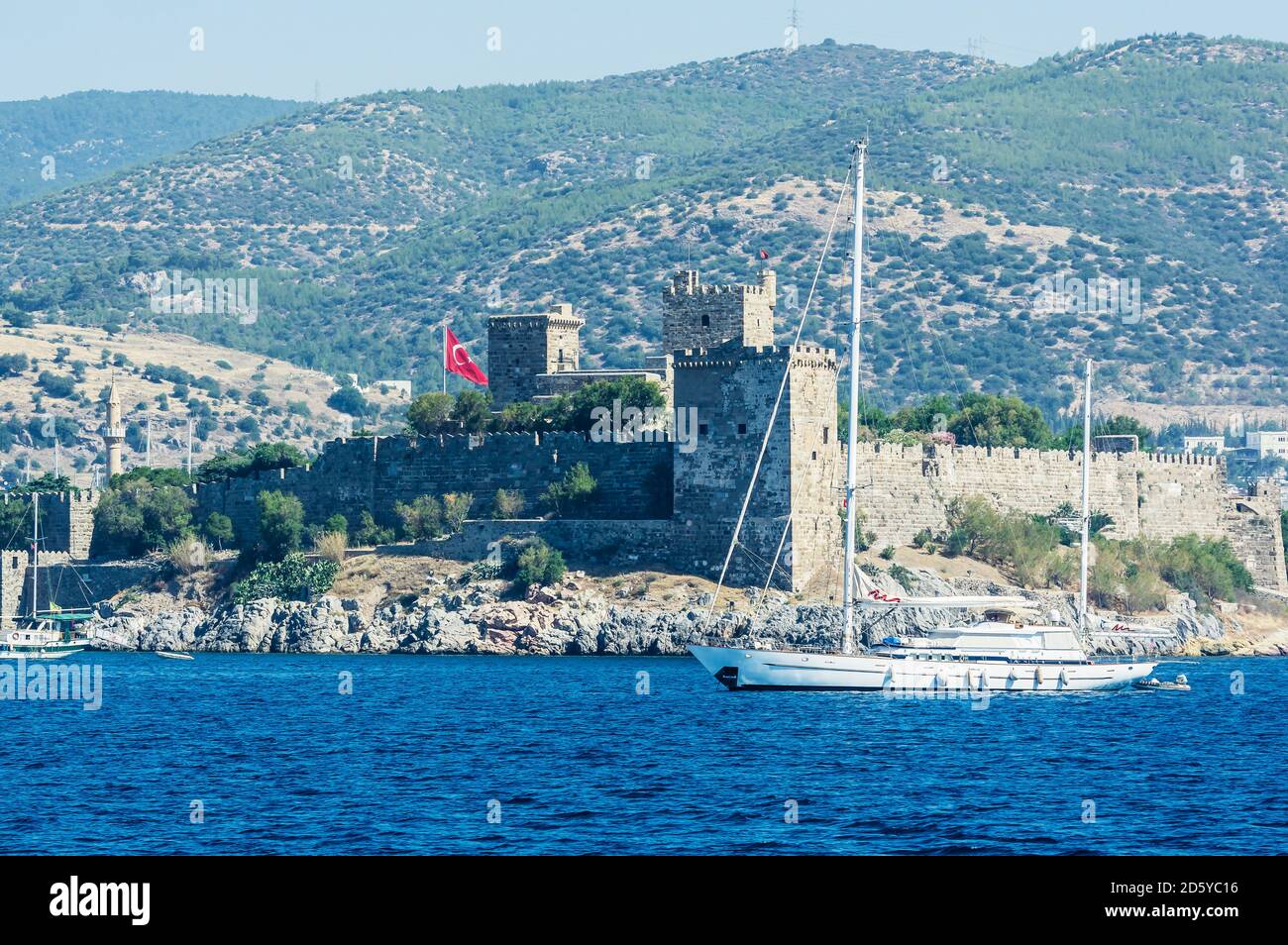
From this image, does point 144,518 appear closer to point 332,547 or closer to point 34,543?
point 34,543

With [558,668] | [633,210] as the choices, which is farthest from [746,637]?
[633,210]

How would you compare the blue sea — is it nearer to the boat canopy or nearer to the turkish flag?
the boat canopy

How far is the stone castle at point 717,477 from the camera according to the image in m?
59.1

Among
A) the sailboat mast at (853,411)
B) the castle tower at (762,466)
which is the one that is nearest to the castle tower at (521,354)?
the castle tower at (762,466)

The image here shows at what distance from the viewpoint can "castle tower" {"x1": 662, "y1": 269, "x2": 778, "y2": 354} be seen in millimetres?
64500

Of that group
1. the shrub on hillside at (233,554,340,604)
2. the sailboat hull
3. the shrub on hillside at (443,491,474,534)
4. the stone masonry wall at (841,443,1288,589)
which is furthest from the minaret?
the sailboat hull

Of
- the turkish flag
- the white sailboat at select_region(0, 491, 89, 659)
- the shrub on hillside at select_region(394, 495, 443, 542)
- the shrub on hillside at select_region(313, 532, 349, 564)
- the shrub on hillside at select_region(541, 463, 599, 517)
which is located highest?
the turkish flag

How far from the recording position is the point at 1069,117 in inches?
6845

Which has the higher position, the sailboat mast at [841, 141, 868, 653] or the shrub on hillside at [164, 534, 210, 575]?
the sailboat mast at [841, 141, 868, 653]

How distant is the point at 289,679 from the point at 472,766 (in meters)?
18.3

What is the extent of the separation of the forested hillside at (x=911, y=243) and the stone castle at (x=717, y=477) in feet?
151

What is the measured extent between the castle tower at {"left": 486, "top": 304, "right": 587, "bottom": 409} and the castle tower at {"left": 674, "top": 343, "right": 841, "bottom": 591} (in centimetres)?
854
